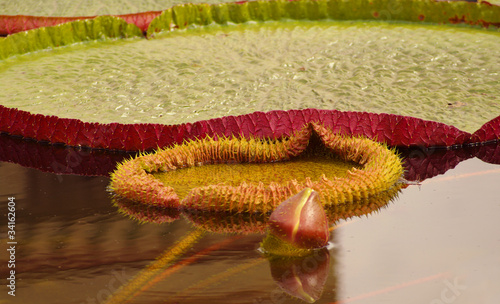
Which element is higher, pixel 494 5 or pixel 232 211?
pixel 494 5

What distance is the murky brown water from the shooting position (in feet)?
4.80

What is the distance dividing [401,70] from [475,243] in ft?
4.93

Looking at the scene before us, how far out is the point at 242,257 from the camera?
1.66 metres

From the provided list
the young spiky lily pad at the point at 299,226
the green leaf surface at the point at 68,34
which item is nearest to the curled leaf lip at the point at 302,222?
the young spiky lily pad at the point at 299,226

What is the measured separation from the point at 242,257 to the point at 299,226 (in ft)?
0.52

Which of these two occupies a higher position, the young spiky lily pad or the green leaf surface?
the green leaf surface

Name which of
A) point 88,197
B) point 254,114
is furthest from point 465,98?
point 88,197

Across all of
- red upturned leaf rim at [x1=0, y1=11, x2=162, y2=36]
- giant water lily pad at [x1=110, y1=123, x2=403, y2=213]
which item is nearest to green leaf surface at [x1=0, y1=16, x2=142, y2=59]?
red upturned leaf rim at [x1=0, y1=11, x2=162, y2=36]

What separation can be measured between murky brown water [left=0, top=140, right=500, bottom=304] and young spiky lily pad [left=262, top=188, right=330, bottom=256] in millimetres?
49

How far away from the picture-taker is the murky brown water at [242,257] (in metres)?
1.46

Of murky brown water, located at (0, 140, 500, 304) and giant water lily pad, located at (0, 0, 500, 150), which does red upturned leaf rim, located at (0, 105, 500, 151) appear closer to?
giant water lily pad, located at (0, 0, 500, 150)

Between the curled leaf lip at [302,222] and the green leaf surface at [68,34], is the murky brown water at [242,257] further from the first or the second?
the green leaf surface at [68,34]

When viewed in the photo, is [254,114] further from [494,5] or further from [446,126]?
[494,5]

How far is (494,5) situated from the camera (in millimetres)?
3795
